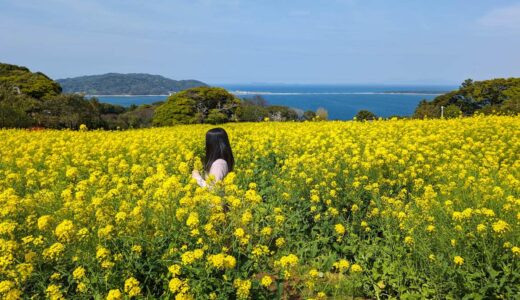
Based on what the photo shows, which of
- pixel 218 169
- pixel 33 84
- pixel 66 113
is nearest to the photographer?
pixel 218 169

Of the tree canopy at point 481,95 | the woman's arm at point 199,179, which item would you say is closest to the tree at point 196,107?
the tree canopy at point 481,95

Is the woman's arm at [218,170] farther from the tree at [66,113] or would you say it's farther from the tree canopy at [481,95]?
the tree canopy at [481,95]

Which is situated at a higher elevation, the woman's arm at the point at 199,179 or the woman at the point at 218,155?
the woman at the point at 218,155

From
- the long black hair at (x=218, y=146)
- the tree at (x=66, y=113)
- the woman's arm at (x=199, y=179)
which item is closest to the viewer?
the woman's arm at (x=199, y=179)

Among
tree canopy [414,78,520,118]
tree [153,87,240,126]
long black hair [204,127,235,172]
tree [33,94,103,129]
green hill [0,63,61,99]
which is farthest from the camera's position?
tree [153,87,240,126]

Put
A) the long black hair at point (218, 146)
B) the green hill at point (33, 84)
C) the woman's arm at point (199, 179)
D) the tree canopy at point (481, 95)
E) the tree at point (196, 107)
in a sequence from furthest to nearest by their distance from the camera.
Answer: the tree at point (196, 107) < the tree canopy at point (481, 95) < the green hill at point (33, 84) < the long black hair at point (218, 146) < the woman's arm at point (199, 179)

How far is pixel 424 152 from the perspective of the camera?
703cm

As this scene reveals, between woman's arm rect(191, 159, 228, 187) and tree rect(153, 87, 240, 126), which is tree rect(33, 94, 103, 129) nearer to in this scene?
tree rect(153, 87, 240, 126)

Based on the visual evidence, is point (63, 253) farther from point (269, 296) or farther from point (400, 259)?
point (400, 259)

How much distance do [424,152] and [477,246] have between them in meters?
3.87

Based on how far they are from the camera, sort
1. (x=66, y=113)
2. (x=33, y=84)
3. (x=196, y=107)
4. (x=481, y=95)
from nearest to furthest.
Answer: (x=66, y=113) → (x=33, y=84) → (x=481, y=95) → (x=196, y=107)

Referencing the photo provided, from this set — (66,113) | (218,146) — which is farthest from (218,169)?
(66,113)

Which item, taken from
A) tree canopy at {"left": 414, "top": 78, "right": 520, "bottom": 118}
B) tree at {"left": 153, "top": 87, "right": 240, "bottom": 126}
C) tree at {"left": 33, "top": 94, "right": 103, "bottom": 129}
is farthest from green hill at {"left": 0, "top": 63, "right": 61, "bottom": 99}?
tree canopy at {"left": 414, "top": 78, "right": 520, "bottom": 118}

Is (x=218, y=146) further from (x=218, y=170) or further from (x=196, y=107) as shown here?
(x=196, y=107)
